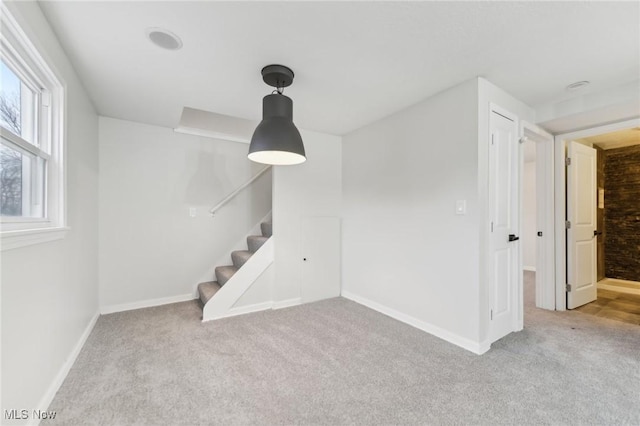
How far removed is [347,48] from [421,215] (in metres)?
1.71

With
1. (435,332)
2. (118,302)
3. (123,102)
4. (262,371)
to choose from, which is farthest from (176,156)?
(435,332)

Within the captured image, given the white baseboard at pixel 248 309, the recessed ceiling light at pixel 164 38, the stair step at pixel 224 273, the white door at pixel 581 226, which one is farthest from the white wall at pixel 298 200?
the white door at pixel 581 226

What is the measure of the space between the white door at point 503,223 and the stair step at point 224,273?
9.37 feet

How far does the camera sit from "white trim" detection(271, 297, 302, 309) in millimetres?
3461

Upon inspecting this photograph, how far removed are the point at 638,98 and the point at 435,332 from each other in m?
2.67

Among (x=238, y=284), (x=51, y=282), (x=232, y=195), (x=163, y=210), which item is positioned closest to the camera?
(x=51, y=282)

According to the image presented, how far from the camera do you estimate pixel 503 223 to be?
2592 millimetres

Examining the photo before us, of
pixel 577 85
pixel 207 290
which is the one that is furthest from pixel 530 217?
pixel 207 290

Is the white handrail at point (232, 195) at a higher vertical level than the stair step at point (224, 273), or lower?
higher

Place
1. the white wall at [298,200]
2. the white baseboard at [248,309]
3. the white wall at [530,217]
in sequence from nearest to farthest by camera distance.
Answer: the white baseboard at [248,309] → the white wall at [298,200] → the white wall at [530,217]

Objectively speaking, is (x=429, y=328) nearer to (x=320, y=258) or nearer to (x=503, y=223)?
(x=503, y=223)

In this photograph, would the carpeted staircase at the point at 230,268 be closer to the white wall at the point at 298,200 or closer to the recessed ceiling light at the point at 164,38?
the white wall at the point at 298,200

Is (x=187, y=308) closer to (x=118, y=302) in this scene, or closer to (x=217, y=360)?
(x=118, y=302)

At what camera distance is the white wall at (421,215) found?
2.42 meters
